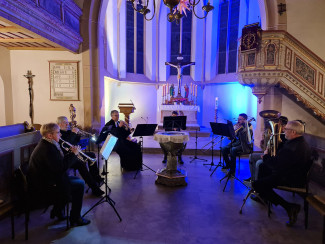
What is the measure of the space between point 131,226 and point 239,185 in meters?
2.79

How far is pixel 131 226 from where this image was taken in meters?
3.62

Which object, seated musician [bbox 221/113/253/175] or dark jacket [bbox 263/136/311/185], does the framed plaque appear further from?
dark jacket [bbox 263/136/311/185]

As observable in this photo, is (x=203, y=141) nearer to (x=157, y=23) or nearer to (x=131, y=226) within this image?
(x=131, y=226)

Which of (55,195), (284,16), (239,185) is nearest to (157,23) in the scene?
(284,16)

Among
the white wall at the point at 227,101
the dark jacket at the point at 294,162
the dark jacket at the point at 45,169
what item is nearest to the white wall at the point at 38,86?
the dark jacket at the point at 45,169

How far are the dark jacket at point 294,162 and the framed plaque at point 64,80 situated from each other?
252 inches

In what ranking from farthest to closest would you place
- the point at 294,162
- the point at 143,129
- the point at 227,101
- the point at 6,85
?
the point at 227,101
the point at 6,85
the point at 143,129
the point at 294,162

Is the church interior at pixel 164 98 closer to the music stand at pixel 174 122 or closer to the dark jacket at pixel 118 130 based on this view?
the music stand at pixel 174 122

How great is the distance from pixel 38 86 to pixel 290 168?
740 cm

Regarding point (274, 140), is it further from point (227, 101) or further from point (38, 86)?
point (227, 101)

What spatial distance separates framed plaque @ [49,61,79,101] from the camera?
764cm

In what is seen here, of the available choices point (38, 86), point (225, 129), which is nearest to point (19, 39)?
point (38, 86)

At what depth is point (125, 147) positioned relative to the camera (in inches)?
246

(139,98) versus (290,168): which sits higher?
(139,98)
